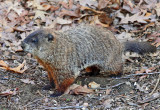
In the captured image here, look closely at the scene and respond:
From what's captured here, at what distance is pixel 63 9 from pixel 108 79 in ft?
10.4

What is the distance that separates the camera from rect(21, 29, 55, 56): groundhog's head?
4.61 meters

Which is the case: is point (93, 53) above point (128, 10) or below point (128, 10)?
below

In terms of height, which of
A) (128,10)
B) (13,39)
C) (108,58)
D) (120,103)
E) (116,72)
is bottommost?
(120,103)

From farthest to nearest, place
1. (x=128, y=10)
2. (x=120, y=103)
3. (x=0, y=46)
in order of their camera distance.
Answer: (x=128, y=10)
(x=0, y=46)
(x=120, y=103)

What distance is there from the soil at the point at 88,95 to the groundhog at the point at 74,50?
290 millimetres

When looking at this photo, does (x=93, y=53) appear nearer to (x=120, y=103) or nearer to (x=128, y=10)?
(x=120, y=103)

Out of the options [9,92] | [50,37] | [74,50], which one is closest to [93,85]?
[74,50]

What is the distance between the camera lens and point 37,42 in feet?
15.3

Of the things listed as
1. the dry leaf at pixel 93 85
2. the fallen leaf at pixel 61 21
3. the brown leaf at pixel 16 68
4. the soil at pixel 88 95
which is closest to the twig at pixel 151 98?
the soil at pixel 88 95

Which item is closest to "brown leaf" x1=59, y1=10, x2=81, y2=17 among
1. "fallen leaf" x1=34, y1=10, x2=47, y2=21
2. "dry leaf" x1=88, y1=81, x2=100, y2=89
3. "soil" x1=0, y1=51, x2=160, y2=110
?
"fallen leaf" x1=34, y1=10, x2=47, y2=21

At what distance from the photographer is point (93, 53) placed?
5535 millimetres

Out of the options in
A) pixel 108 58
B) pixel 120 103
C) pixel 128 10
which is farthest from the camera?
pixel 128 10

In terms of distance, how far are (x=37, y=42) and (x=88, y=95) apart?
1.53m

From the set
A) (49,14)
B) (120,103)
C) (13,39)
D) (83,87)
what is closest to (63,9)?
(49,14)
